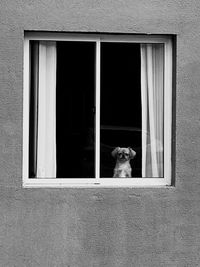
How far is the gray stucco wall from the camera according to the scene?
802 cm

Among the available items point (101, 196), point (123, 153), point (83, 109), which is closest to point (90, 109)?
point (83, 109)

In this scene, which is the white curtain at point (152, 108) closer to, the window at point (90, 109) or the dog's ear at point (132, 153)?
the window at point (90, 109)

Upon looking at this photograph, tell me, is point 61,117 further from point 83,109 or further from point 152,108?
point 152,108

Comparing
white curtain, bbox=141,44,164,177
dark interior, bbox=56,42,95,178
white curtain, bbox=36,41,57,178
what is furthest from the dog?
white curtain, bbox=36,41,57,178

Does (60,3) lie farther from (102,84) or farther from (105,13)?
(102,84)

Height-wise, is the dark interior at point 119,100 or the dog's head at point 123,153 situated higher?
the dark interior at point 119,100

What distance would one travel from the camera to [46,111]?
8320 millimetres

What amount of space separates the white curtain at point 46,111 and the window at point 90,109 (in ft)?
0.03

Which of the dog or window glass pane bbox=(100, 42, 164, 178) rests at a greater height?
window glass pane bbox=(100, 42, 164, 178)

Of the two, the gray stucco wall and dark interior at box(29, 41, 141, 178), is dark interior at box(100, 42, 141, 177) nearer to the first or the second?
dark interior at box(29, 41, 141, 178)

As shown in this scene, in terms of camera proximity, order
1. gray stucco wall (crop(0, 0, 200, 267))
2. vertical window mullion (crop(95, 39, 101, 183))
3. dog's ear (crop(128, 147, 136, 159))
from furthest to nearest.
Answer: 1. dog's ear (crop(128, 147, 136, 159))
2. vertical window mullion (crop(95, 39, 101, 183))
3. gray stucco wall (crop(0, 0, 200, 267))

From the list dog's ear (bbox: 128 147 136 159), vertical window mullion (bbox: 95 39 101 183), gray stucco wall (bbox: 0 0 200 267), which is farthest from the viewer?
dog's ear (bbox: 128 147 136 159)

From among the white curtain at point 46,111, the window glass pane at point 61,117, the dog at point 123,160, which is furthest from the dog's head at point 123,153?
the white curtain at point 46,111

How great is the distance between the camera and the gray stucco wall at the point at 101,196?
8.02 metres
